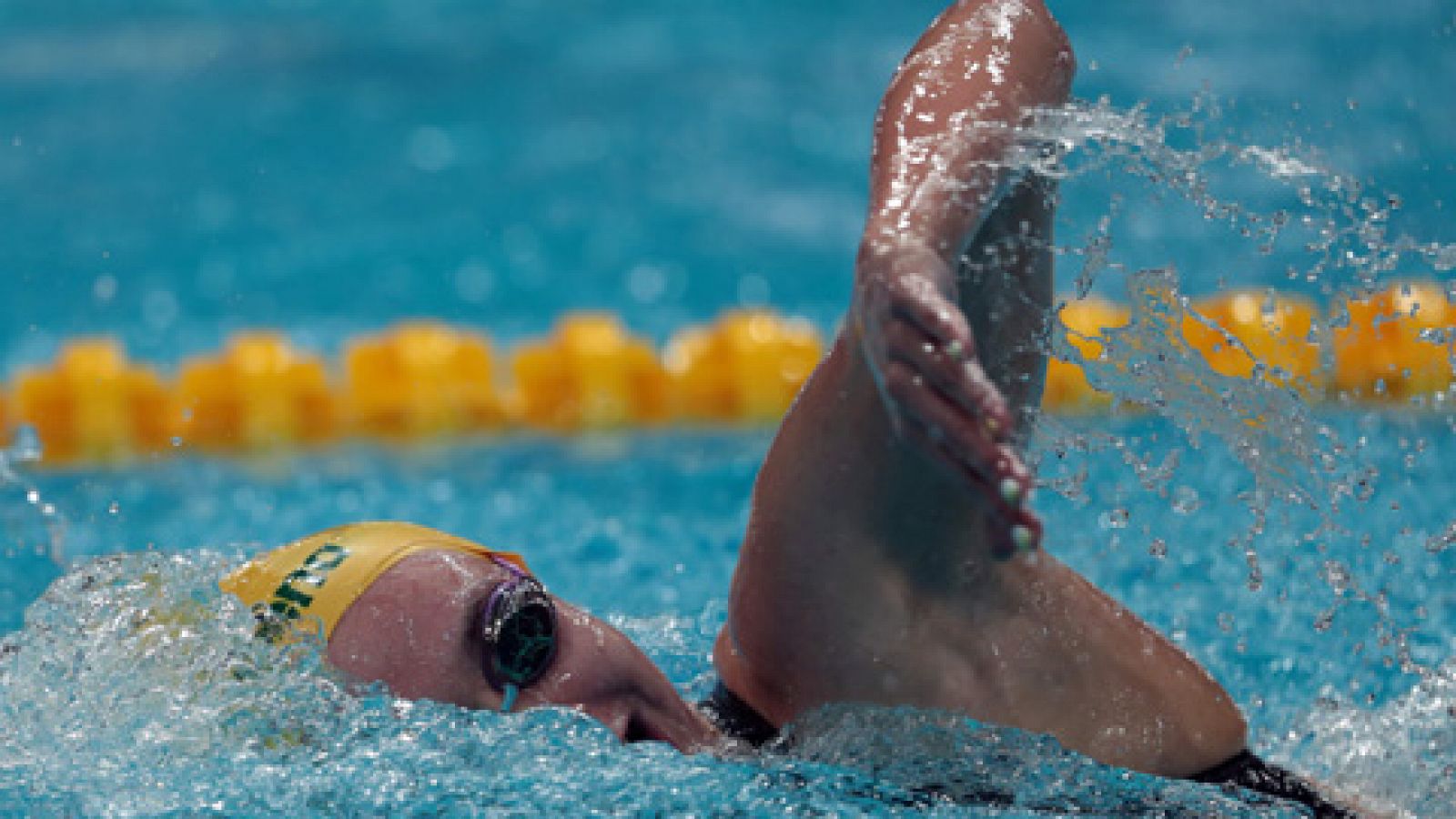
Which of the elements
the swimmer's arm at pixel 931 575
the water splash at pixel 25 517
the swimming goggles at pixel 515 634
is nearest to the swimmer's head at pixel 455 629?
the swimming goggles at pixel 515 634

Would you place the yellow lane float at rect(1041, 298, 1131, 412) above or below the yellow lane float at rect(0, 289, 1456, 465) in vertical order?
above

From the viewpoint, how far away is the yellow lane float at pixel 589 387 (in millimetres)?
4227

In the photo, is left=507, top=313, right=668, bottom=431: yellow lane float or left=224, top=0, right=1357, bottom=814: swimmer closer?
left=224, top=0, right=1357, bottom=814: swimmer

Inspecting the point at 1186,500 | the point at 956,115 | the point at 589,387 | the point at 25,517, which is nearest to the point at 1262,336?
the point at 589,387

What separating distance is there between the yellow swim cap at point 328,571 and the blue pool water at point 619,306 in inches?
1.5

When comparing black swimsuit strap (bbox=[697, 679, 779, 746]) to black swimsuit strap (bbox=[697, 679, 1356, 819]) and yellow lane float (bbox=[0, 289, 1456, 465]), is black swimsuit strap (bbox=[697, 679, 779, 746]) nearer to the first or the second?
black swimsuit strap (bbox=[697, 679, 1356, 819])

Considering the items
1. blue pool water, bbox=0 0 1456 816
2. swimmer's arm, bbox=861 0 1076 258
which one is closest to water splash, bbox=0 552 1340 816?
blue pool water, bbox=0 0 1456 816

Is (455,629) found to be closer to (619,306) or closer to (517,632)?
(517,632)

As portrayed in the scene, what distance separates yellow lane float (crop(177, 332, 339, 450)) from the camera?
416 cm

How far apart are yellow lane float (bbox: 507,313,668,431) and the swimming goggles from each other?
2721 mm

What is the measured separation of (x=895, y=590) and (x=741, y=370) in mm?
2823

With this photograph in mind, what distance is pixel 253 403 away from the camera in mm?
4184

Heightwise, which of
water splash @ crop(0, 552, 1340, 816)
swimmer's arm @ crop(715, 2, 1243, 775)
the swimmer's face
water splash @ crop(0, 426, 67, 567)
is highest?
swimmer's arm @ crop(715, 2, 1243, 775)

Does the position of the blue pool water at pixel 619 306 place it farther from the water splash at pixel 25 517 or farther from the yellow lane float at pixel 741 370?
the yellow lane float at pixel 741 370
